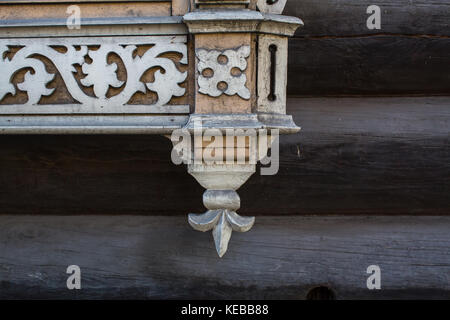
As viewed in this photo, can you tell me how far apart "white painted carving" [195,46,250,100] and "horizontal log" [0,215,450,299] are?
1.15ft

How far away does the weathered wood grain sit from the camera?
1.19 metres

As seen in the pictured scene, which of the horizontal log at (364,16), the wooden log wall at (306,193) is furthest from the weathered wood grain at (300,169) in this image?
the horizontal log at (364,16)

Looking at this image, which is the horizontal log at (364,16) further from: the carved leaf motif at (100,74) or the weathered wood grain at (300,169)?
the carved leaf motif at (100,74)

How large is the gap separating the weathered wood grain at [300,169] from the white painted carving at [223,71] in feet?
0.73

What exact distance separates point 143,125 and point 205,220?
23 centimetres

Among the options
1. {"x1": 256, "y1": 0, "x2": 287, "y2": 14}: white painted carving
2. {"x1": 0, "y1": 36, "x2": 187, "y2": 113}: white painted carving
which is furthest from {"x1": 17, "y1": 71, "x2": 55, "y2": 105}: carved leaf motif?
{"x1": 256, "y1": 0, "x2": 287, "y2": 14}: white painted carving

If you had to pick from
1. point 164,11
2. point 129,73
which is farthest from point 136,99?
point 164,11

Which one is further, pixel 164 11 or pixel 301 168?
pixel 301 168

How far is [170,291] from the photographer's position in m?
1.21

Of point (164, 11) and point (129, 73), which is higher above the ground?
point (164, 11)

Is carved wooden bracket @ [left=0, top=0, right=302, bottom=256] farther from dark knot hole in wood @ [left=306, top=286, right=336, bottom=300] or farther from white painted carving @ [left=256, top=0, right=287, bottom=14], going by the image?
dark knot hole in wood @ [left=306, top=286, right=336, bottom=300]

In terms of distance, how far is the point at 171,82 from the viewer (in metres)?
1.04
